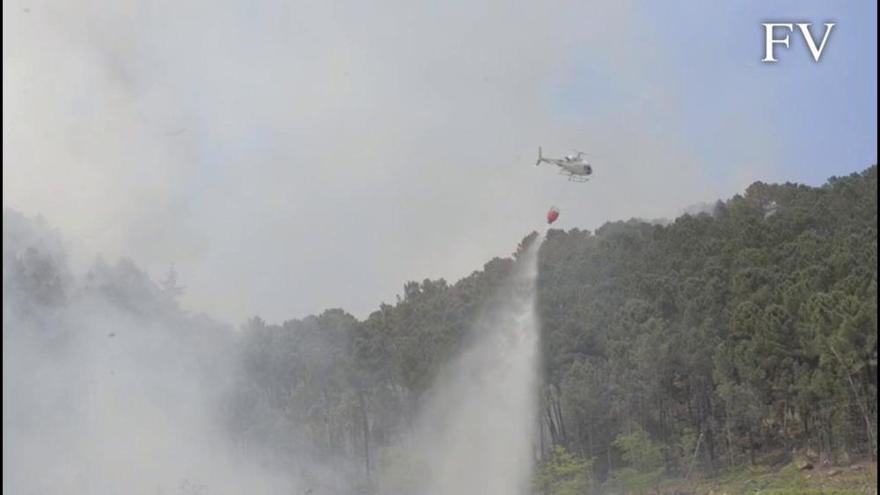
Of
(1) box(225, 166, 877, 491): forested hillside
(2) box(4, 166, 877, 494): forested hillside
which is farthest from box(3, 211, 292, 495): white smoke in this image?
(1) box(225, 166, 877, 491): forested hillside

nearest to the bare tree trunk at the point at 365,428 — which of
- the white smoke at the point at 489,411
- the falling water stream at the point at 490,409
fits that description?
the white smoke at the point at 489,411

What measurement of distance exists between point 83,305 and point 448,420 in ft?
75.6

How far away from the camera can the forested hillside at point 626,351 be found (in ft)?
153

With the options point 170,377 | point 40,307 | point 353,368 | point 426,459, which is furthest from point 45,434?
point 353,368

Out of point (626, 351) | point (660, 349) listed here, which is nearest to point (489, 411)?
point (626, 351)

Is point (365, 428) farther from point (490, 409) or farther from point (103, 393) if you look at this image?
point (103, 393)

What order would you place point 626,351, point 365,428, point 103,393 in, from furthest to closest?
1. point 365,428
2. point 626,351
3. point 103,393

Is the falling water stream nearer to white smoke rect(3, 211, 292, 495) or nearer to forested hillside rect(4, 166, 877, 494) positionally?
forested hillside rect(4, 166, 877, 494)

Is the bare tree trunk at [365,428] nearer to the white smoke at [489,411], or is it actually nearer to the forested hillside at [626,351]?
the forested hillside at [626,351]

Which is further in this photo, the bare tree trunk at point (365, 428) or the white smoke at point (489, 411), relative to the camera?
the bare tree trunk at point (365, 428)

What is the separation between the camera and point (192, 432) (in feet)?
185

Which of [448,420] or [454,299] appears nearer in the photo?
[448,420]

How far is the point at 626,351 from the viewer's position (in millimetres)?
57688

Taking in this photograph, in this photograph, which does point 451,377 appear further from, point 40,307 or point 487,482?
point 40,307
